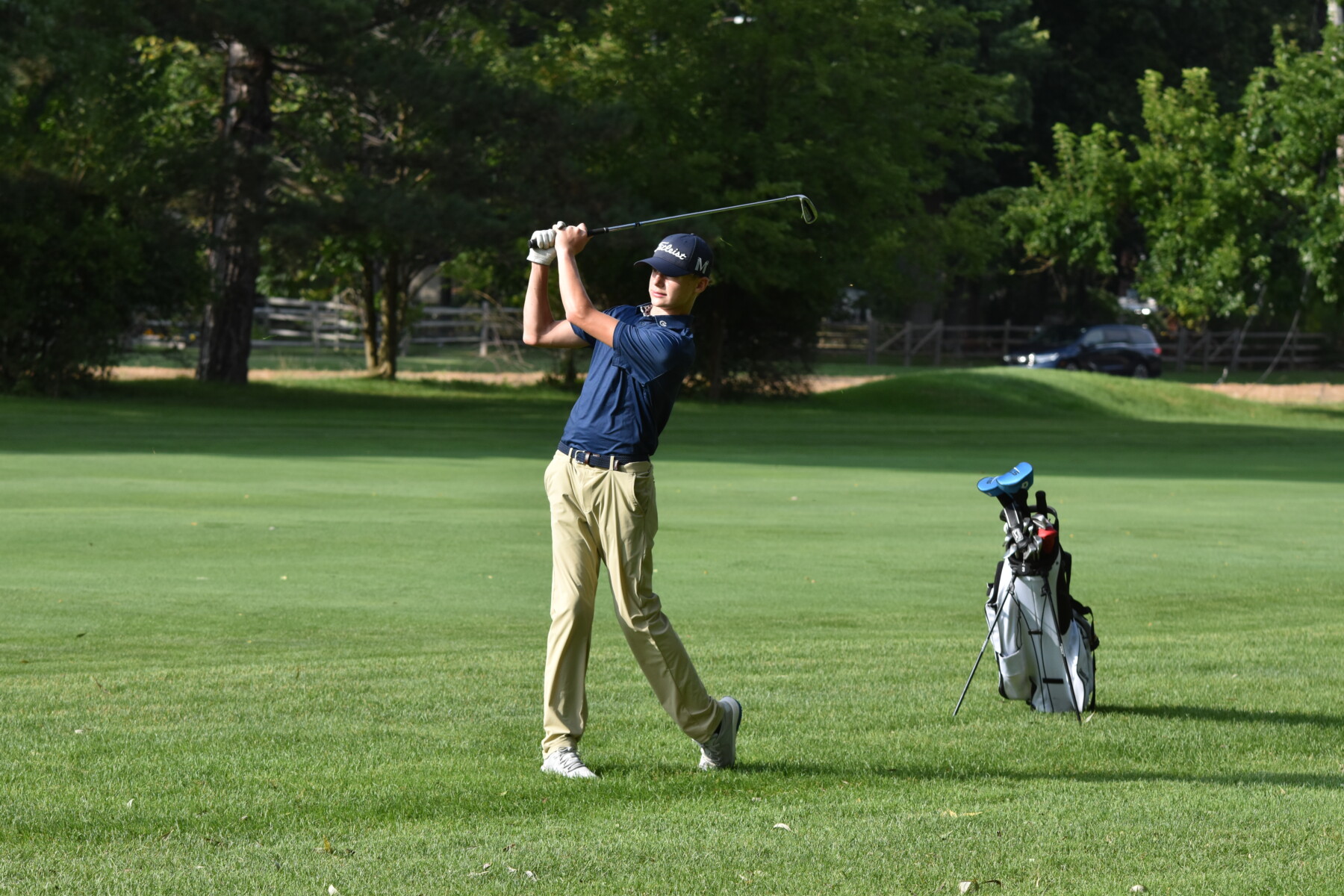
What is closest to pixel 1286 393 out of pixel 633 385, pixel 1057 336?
pixel 1057 336

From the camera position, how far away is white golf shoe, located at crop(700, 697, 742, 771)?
6.48 metres

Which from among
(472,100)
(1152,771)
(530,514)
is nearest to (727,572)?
(530,514)

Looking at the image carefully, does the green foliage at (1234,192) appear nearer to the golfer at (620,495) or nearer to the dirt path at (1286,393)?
the dirt path at (1286,393)

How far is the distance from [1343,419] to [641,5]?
19080mm

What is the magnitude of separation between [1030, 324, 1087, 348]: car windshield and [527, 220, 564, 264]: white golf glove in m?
52.2

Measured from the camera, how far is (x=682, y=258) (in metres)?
6.38

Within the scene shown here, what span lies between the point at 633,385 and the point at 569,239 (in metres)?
0.64

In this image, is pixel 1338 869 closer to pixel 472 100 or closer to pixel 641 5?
pixel 472 100

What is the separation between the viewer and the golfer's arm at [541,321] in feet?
21.7

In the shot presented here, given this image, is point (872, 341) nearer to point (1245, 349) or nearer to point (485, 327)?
point (485, 327)

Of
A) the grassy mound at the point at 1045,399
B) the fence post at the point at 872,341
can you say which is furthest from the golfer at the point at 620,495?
the fence post at the point at 872,341

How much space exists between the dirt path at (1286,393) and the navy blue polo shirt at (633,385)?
1635 inches

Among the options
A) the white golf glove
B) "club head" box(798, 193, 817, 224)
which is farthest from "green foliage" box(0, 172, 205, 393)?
the white golf glove

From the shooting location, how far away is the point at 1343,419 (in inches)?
1642
